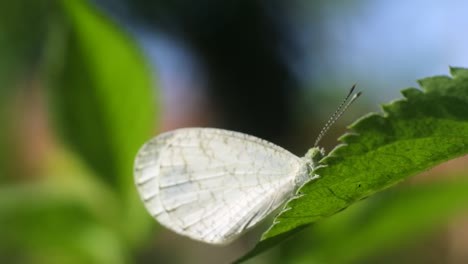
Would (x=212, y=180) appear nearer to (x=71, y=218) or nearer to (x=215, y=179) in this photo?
(x=215, y=179)

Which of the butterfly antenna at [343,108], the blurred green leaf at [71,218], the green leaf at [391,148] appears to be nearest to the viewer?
the green leaf at [391,148]

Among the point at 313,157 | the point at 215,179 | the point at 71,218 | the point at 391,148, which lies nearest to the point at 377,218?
the point at 313,157

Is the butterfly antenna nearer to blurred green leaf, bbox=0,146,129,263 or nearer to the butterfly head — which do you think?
the butterfly head

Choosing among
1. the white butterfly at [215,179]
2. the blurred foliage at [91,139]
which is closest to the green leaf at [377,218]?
the white butterfly at [215,179]

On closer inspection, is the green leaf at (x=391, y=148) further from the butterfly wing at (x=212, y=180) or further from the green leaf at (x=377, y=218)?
the butterfly wing at (x=212, y=180)

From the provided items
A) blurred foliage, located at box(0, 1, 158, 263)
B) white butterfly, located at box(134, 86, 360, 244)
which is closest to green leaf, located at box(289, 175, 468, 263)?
white butterfly, located at box(134, 86, 360, 244)
